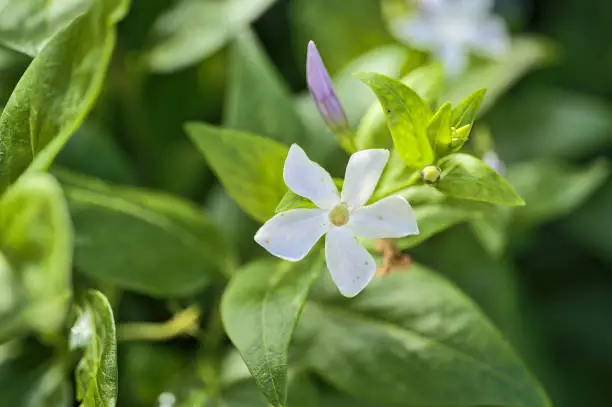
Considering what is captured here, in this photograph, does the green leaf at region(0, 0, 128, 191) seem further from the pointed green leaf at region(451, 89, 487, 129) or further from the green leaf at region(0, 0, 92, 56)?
the pointed green leaf at region(451, 89, 487, 129)

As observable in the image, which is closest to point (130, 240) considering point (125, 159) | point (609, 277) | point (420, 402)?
point (125, 159)

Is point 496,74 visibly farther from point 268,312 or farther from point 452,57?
point 268,312

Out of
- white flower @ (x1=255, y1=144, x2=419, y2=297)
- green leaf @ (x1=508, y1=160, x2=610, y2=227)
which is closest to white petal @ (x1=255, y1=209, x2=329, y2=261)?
white flower @ (x1=255, y1=144, x2=419, y2=297)

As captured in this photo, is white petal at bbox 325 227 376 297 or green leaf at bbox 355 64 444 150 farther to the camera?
green leaf at bbox 355 64 444 150

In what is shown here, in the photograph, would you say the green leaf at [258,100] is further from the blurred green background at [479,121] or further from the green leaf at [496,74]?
the green leaf at [496,74]

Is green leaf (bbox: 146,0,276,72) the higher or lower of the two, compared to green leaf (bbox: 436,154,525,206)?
lower

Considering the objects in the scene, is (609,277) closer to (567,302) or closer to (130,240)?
(567,302)

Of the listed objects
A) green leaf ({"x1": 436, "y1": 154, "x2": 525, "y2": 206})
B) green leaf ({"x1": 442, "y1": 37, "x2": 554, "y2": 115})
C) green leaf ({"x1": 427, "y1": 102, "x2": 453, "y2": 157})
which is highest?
green leaf ({"x1": 427, "y1": 102, "x2": 453, "y2": 157})
